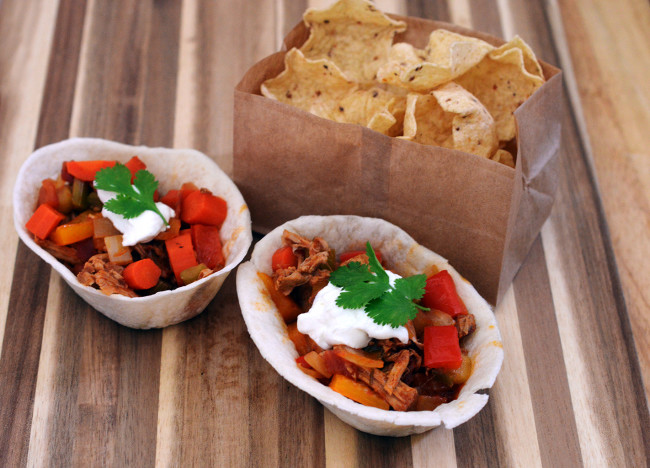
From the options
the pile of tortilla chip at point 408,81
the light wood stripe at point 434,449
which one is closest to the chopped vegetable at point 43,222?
the pile of tortilla chip at point 408,81

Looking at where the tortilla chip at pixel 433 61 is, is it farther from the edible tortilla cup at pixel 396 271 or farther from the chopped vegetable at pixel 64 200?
the chopped vegetable at pixel 64 200

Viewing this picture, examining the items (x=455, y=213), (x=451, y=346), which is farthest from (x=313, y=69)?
(x=451, y=346)

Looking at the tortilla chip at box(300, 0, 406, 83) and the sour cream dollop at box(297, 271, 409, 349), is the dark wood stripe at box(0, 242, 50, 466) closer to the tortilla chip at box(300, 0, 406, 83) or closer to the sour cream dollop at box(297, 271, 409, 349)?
the sour cream dollop at box(297, 271, 409, 349)

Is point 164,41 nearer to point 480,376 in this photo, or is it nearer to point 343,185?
point 343,185

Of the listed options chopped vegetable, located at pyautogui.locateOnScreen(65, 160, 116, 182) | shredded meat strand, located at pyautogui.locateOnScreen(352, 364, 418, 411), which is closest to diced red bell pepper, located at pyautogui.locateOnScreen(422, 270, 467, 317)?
shredded meat strand, located at pyautogui.locateOnScreen(352, 364, 418, 411)

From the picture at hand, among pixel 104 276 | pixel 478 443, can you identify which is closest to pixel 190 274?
pixel 104 276

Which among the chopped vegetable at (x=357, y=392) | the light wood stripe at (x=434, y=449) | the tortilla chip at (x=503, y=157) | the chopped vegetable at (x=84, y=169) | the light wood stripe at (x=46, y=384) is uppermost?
the tortilla chip at (x=503, y=157)
